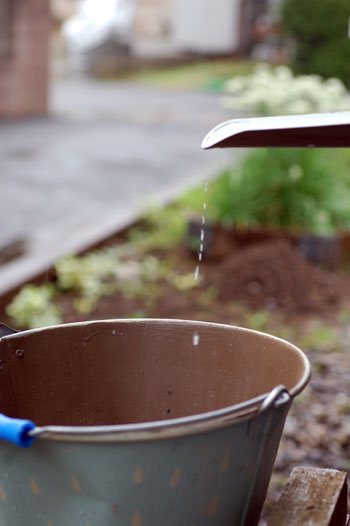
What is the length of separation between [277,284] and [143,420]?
10.5ft

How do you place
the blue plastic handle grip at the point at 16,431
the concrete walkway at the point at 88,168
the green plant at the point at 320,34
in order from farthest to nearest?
the green plant at the point at 320,34 → the concrete walkway at the point at 88,168 → the blue plastic handle grip at the point at 16,431

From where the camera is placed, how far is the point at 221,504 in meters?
1.44

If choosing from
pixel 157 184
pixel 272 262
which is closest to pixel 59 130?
pixel 157 184

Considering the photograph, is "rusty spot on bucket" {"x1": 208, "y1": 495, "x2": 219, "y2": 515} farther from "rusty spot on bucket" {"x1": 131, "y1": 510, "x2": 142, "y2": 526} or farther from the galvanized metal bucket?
"rusty spot on bucket" {"x1": 131, "y1": 510, "x2": 142, "y2": 526}

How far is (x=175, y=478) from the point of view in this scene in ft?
4.42

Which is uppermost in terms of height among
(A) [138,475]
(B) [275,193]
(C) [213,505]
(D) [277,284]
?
(A) [138,475]

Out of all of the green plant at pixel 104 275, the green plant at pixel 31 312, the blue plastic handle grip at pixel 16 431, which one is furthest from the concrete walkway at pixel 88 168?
the blue plastic handle grip at pixel 16 431

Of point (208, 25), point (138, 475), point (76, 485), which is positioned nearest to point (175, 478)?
point (138, 475)

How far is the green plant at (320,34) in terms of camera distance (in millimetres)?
17734

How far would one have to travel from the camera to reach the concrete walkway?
611 centimetres

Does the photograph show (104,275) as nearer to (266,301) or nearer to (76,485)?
(266,301)

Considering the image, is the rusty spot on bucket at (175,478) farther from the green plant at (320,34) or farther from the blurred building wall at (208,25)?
the blurred building wall at (208,25)

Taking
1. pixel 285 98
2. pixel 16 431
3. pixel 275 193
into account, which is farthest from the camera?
pixel 275 193

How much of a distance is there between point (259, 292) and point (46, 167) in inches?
205
